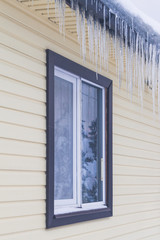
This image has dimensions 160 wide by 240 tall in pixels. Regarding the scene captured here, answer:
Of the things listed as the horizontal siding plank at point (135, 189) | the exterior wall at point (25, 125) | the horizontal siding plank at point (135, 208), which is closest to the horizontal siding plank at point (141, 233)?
the horizontal siding plank at point (135, 208)

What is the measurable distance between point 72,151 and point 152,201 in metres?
Answer: 2.86

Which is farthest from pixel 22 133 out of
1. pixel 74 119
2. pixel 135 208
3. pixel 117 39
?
pixel 135 208

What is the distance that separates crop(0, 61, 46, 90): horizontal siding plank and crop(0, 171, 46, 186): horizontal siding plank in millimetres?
790

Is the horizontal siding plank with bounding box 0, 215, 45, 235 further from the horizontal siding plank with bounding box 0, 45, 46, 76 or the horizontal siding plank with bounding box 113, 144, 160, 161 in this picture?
the horizontal siding plank with bounding box 113, 144, 160, 161

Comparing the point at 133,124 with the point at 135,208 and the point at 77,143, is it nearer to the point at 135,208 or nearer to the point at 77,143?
the point at 135,208

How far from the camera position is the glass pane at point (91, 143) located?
5.38m

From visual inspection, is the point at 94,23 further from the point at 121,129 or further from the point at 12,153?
the point at 121,129

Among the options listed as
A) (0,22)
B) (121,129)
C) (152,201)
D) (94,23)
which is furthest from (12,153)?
(152,201)

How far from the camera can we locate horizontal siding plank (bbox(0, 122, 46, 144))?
389 centimetres

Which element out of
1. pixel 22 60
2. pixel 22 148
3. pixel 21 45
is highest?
pixel 21 45

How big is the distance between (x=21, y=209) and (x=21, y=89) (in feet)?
3.33

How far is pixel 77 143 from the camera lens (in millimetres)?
5129

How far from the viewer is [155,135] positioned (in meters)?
7.74

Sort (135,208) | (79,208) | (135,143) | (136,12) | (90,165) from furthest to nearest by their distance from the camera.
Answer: (135,143) < (135,208) < (90,165) < (79,208) < (136,12)
